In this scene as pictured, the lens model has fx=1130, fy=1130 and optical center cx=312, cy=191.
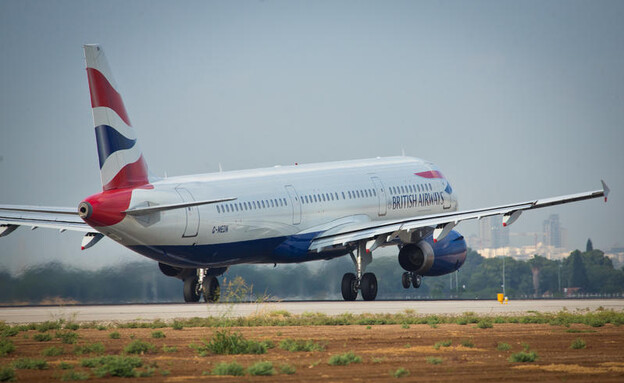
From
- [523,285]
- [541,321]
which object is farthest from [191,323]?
[523,285]

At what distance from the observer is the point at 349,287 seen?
48.8 metres

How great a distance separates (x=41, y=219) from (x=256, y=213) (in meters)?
8.81

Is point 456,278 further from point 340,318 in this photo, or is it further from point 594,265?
point 340,318

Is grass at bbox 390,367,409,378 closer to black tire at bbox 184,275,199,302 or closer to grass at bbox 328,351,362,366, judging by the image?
grass at bbox 328,351,362,366

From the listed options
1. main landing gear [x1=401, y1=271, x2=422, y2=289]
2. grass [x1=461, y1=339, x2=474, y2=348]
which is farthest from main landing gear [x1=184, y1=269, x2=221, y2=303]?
grass [x1=461, y1=339, x2=474, y2=348]

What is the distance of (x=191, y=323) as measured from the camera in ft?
113

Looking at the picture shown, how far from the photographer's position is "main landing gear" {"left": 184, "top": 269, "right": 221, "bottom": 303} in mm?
48125

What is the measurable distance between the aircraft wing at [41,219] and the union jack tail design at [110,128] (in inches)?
286

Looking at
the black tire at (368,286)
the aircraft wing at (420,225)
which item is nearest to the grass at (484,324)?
the aircraft wing at (420,225)

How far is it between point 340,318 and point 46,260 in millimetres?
22665

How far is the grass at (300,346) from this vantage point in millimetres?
26812

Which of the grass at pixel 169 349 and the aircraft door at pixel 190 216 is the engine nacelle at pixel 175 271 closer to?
the aircraft door at pixel 190 216

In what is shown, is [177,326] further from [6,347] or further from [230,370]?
[230,370]

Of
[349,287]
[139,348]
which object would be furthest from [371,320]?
[349,287]
